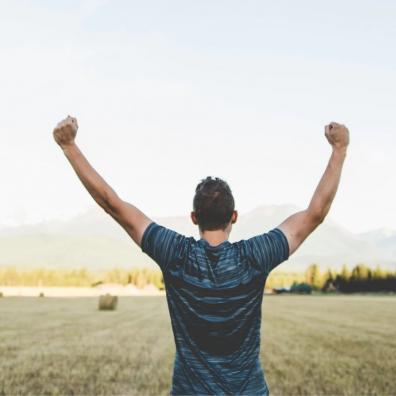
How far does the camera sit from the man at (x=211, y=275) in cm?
304

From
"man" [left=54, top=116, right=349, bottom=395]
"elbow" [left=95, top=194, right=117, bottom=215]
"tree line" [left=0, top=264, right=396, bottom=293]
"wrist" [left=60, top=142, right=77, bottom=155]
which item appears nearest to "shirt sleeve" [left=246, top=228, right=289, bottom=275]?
"man" [left=54, top=116, right=349, bottom=395]

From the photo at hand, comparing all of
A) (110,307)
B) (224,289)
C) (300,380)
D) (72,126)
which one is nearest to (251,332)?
(224,289)

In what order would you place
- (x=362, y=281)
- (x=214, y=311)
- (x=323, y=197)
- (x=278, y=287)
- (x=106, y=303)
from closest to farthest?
(x=214, y=311) → (x=323, y=197) → (x=106, y=303) → (x=362, y=281) → (x=278, y=287)

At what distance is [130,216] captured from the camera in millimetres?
3143

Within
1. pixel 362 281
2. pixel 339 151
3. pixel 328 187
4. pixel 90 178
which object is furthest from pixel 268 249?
pixel 362 281

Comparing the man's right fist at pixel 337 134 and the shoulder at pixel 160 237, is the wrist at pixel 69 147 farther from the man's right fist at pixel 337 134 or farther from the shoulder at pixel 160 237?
the man's right fist at pixel 337 134

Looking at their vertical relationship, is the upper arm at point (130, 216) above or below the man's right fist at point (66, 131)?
below

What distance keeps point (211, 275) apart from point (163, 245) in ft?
0.89

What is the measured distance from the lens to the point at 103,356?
1362cm

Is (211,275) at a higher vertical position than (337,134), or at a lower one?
lower

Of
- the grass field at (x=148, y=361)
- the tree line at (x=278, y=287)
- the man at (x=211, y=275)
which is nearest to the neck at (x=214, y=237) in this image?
the man at (x=211, y=275)

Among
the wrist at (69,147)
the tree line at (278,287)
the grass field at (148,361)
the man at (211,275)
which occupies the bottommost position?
the grass field at (148,361)

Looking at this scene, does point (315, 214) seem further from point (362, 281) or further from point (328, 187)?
point (362, 281)

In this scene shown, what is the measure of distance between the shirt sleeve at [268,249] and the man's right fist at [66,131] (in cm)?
98
